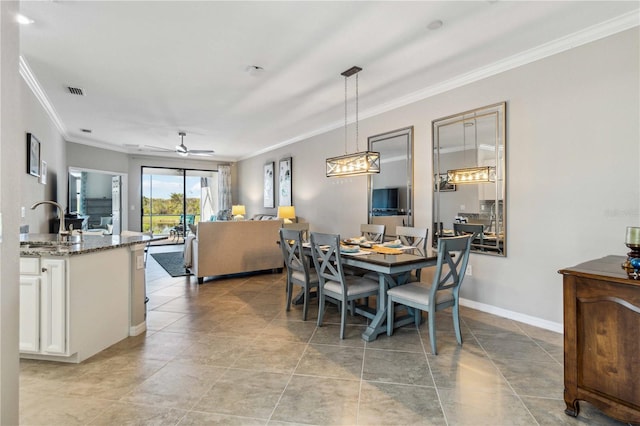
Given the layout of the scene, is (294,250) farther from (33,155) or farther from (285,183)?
(285,183)

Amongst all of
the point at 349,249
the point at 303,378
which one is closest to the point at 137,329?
the point at 303,378

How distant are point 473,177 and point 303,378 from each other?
9.17 feet

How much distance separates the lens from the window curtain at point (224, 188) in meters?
10.1

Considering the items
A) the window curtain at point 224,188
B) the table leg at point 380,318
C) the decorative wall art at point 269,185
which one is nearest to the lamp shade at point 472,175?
the table leg at point 380,318

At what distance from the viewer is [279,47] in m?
3.04

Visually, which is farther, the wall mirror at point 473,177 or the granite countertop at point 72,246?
the wall mirror at point 473,177

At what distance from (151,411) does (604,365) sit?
2.46m

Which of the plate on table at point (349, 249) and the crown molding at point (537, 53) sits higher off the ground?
the crown molding at point (537, 53)

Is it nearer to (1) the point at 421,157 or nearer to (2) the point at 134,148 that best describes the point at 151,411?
(1) the point at 421,157

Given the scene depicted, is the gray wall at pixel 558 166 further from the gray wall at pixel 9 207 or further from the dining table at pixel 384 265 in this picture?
the gray wall at pixel 9 207

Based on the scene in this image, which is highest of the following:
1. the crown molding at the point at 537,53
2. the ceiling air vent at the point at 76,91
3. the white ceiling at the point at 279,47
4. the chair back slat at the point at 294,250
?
the ceiling air vent at the point at 76,91

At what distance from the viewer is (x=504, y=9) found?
2.46m

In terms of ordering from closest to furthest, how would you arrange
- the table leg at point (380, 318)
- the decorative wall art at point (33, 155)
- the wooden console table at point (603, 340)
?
the wooden console table at point (603, 340)
the table leg at point (380, 318)
the decorative wall art at point (33, 155)

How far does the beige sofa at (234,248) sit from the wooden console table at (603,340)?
3.64 m
